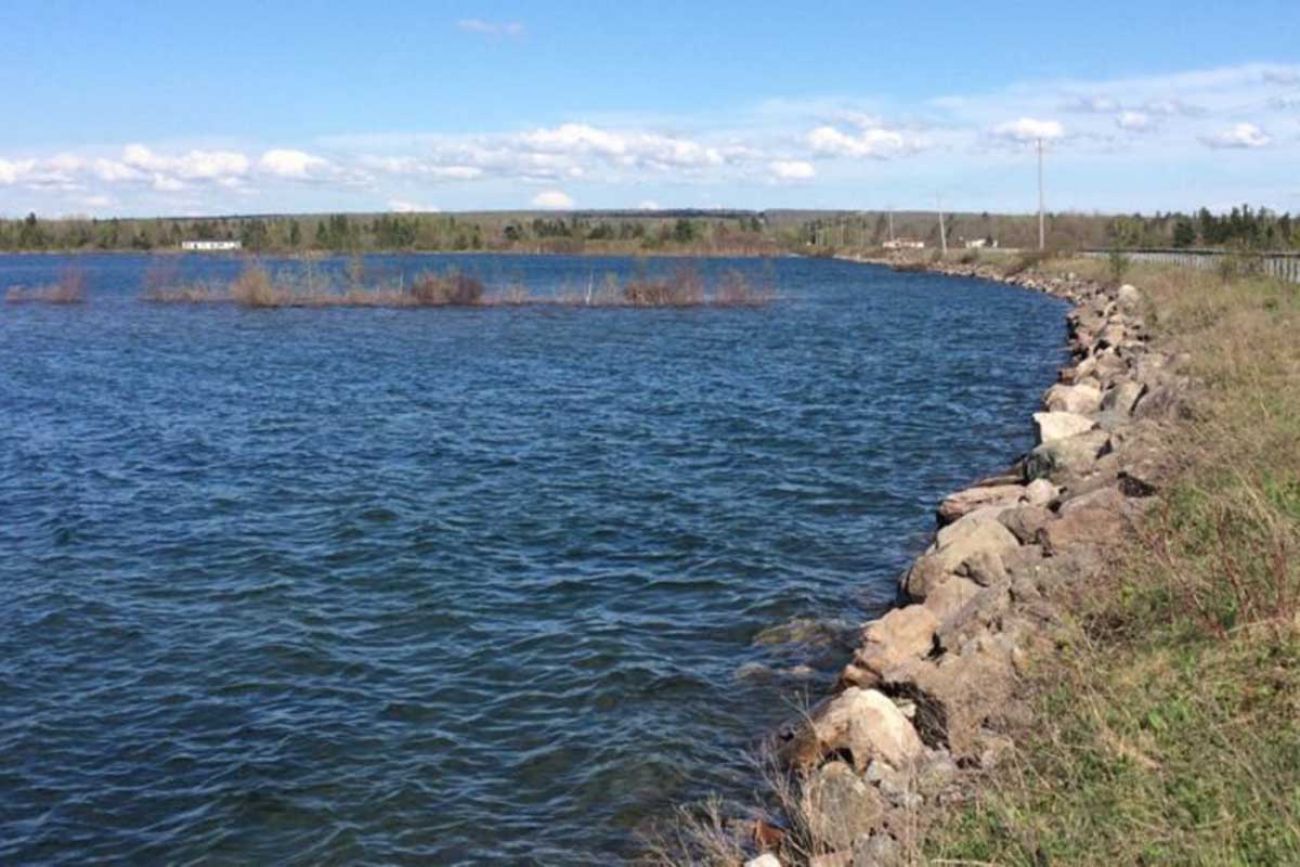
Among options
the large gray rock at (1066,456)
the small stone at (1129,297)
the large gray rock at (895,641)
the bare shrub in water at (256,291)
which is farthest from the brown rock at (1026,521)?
the bare shrub in water at (256,291)

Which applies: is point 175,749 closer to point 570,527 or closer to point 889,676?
point 889,676

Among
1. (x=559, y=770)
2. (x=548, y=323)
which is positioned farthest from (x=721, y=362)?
(x=559, y=770)

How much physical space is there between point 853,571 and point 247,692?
6.81 meters

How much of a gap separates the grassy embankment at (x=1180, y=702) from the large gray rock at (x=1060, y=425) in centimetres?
648

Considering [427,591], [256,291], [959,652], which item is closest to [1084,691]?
[959,652]

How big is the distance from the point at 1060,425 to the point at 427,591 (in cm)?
991

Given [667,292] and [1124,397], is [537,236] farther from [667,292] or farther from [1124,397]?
[1124,397]

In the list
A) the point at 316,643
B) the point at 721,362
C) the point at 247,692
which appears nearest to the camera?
the point at 247,692

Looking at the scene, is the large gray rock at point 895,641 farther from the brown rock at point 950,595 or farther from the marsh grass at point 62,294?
the marsh grass at point 62,294

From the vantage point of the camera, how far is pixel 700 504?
55.3ft

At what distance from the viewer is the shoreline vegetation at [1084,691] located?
16.7 feet

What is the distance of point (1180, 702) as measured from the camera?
6.00 m

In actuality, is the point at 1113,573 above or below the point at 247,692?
above

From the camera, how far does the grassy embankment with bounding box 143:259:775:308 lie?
193 ft
